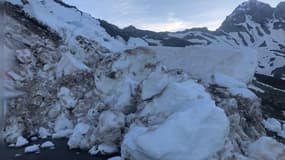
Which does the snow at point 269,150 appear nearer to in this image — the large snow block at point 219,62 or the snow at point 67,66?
the large snow block at point 219,62

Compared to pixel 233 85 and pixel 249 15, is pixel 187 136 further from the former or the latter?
pixel 249 15

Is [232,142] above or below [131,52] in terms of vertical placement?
below

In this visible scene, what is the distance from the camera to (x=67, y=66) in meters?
28.0

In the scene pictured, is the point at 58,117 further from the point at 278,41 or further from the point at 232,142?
the point at 278,41

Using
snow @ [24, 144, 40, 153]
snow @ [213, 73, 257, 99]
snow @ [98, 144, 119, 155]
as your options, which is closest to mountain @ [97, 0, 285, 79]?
snow @ [213, 73, 257, 99]

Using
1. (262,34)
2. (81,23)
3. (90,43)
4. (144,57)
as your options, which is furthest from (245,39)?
(144,57)

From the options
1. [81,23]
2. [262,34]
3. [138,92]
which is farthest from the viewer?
[262,34]

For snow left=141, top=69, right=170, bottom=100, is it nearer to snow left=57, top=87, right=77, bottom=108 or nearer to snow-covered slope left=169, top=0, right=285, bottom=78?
snow left=57, top=87, right=77, bottom=108

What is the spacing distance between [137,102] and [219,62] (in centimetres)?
739

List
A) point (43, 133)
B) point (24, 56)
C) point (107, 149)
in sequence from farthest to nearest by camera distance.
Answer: point (24, 56) < point (43, 133) < point (107, 149)

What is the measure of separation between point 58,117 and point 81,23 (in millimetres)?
A: 21511

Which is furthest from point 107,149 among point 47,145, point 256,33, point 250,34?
point 256,33

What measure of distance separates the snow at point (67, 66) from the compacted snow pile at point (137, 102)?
7 cm

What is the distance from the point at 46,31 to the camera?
34.1 meters
